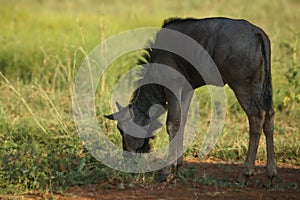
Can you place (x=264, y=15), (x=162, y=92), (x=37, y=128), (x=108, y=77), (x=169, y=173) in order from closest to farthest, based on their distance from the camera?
(x=169, y=173)
(x=162, y=92)
(x=37, y=128)
(x=108, y=77)
(x=264, y=15)

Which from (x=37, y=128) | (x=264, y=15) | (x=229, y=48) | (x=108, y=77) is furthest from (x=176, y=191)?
(x=264, y=15)

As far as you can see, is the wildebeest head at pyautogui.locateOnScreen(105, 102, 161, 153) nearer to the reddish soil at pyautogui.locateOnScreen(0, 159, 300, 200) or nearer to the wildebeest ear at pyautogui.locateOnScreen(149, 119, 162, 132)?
the wildebeest ear at pyautogui.locateOnScreen(149, 119, 162, 132)

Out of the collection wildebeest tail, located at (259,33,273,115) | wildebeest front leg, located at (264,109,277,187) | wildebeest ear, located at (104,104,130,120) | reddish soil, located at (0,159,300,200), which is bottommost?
reddish soil, located at (0,159,300,200)

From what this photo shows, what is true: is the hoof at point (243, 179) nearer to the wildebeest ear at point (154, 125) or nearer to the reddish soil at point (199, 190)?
the reddish soil at point (199, 190)

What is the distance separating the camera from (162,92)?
19.6 feet

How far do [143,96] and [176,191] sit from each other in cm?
133

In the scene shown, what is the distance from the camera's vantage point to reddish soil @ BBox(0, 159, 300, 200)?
496cm

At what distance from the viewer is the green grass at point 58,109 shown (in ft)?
17.8

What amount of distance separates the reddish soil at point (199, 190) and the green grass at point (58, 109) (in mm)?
166

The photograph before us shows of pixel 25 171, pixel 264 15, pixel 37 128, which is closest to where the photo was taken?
pixel 25 171

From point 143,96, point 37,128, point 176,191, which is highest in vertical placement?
point 143,96

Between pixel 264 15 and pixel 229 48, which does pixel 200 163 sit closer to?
pixel 229 48

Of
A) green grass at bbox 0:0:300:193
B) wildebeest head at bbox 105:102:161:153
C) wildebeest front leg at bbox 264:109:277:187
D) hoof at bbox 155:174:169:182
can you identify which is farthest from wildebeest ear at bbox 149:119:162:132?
wildebeest front leg at bbox 264:109:277:187

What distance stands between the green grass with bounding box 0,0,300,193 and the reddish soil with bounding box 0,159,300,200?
6.5 inches
